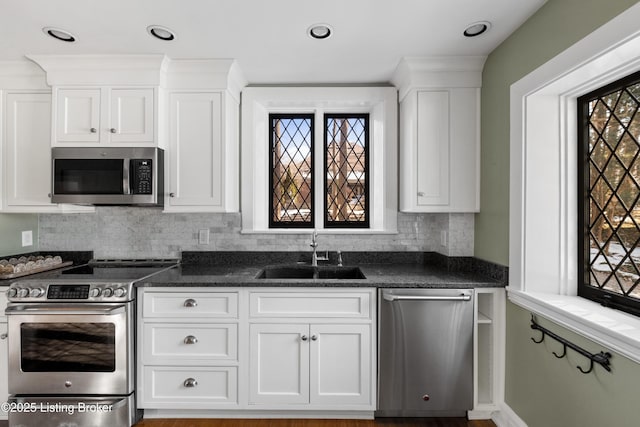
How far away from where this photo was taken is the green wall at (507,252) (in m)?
1.33

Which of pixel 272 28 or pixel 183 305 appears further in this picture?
pixel 183 305

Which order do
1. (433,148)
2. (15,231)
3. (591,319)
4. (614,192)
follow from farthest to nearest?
(15,231), (433,148), (614,192), (591,319)

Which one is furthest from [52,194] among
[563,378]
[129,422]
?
[563,378]

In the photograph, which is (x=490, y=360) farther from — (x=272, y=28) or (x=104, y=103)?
(x=104, y=103)

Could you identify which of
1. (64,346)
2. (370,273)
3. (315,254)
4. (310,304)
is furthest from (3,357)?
(370,273)

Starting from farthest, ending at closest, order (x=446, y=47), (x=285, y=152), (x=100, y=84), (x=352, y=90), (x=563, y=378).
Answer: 1. (x=285, y=152)
2. (x=352, y=90)
3. (x=100, y=84)
4. (x=446, y=47)
5. (x=563, y=378)

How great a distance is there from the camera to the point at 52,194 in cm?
224

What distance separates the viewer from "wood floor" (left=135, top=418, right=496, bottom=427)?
80.8 inches

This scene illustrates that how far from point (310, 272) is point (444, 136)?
139cm

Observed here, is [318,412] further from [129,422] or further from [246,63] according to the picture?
[246,63]

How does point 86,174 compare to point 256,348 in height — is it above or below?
above

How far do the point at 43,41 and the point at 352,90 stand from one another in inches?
80.0

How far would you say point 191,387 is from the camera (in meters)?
2.06

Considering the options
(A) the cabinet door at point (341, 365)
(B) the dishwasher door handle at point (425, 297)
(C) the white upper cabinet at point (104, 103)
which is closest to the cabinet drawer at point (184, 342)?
(A) the cabinet door at point (341, 365)
